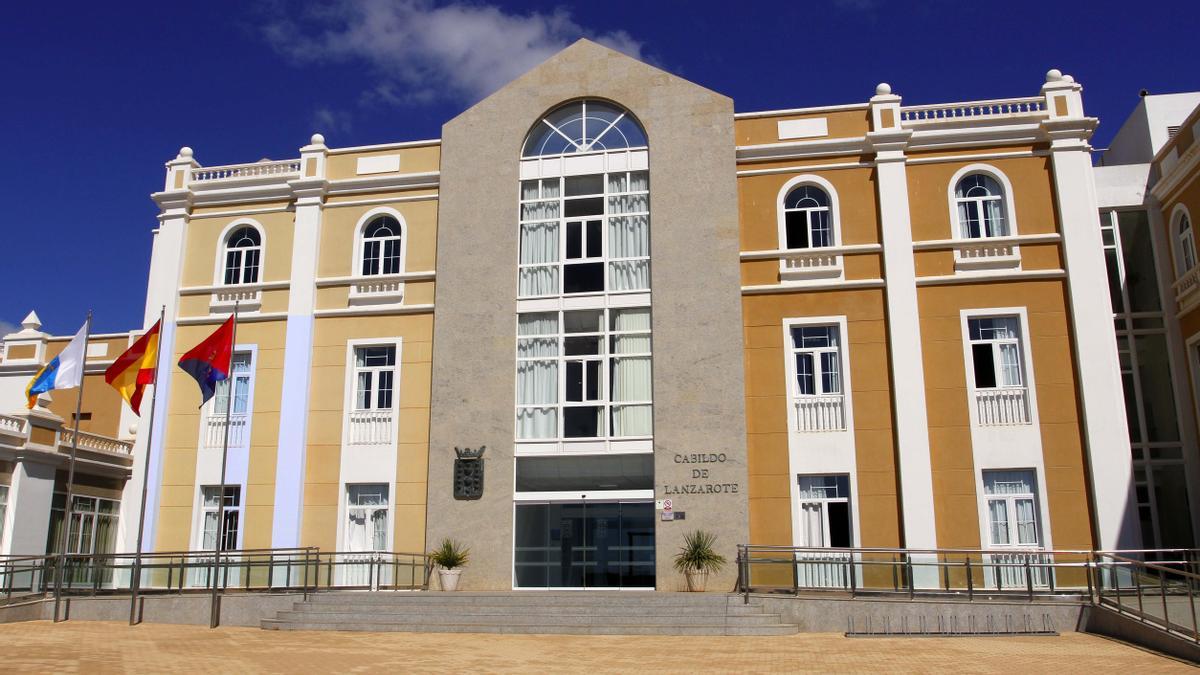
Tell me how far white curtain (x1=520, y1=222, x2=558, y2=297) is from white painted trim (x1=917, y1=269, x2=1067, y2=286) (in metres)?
8.64

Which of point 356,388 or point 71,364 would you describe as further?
point 356,388

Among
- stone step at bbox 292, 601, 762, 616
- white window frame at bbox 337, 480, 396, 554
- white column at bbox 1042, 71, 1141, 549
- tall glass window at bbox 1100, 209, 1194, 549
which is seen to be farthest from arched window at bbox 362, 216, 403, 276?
tall glass window at bbox 1100, 209, 1194, 549

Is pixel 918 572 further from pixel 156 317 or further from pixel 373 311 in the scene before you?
pixel 156 317

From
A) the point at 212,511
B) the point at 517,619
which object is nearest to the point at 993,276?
the point at 517,619

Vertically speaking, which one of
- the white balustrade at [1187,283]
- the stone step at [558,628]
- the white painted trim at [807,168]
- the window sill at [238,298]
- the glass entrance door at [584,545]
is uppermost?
the white painted trim at [807,168]

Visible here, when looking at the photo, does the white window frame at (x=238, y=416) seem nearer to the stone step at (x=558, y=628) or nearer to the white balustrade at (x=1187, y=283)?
the stone step at (x=558, y=628)

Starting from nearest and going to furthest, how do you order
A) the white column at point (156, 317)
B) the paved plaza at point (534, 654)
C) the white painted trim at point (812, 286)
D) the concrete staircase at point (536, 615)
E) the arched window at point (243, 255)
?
1. the paved plaza at point (534, 654)
2. the concrete staircase at point (536, 615)
3. the white painted trim at point (812, 286)
4. the white column at point (156, 317)
5. the arched window at point (243, 255)

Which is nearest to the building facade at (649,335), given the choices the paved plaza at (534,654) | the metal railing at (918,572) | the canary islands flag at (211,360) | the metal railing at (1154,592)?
the metal railing at (918,572)

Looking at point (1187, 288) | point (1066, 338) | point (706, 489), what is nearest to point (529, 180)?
point (706, 489)

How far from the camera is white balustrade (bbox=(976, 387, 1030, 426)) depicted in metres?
22.4

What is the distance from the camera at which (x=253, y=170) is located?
27688mm

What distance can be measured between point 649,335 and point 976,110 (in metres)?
9.46

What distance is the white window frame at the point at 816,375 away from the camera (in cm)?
2306

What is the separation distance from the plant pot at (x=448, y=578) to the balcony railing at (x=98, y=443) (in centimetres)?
1018
